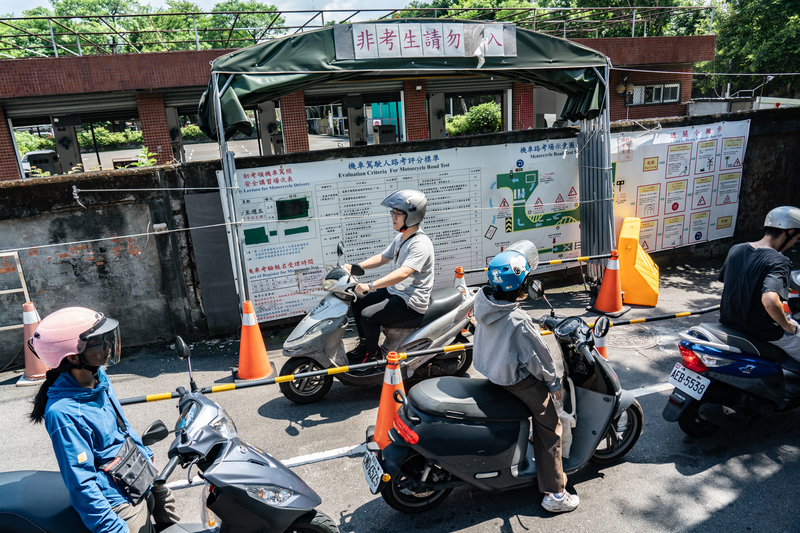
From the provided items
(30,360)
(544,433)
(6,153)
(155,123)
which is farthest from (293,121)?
(544,433)

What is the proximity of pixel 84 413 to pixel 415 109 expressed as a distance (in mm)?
17386

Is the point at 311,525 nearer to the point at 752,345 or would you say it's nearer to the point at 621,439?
the point at 621,439

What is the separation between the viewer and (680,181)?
29.7 ft

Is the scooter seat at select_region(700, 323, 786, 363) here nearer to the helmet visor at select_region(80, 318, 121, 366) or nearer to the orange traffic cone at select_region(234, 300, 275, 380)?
the helmet visor at select_region(80, 318, 121, 366)

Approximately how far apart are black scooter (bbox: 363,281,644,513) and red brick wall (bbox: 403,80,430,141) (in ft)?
50.5

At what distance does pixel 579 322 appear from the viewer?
3.88 meters

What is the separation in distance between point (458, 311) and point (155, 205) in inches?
165

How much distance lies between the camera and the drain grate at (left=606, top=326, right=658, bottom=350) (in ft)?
20.9

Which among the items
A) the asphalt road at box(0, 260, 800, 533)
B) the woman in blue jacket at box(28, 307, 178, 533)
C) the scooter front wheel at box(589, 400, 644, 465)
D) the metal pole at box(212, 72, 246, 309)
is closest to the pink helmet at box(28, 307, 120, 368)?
the woman in blue jacket at box(28, 307, 178, 533)

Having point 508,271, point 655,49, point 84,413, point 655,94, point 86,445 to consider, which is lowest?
point 86,445

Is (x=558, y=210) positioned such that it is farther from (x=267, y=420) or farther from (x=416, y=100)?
(x=416, y=100)

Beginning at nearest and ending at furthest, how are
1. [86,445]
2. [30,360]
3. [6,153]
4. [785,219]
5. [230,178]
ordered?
[86,445] → [785,219] → [30,360] → [230,178] → [6,153]

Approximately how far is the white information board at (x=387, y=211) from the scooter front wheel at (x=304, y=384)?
187 centimetres

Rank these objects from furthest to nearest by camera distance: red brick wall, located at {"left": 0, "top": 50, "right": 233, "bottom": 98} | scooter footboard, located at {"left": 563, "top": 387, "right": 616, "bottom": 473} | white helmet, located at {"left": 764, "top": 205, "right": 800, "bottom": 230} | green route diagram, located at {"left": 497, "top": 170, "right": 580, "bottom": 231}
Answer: red brick wall, located at {"left": 0, "top": 50, "right": 233, "bottom": 98}, green route diagram, located at {"left": 497, "top": 170, "right": 580, "bottom": 231}, white helmet, located at {"left": 764, "top": 205, "right": 800, "bottom": 230}, scooter footboard, located at {"left": 563, "top": 387, "right": 616, "bottom": 473}
